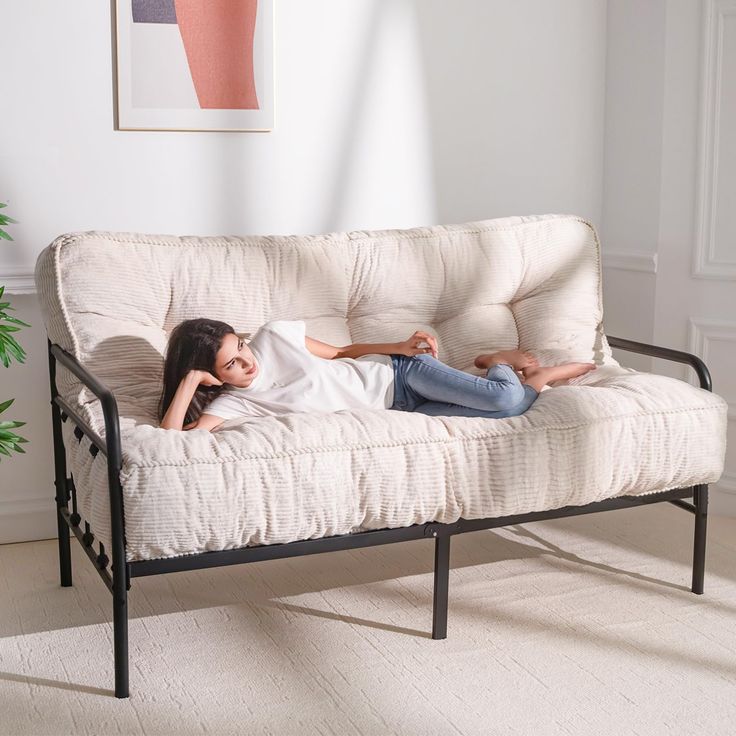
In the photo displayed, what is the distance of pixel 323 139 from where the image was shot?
124 inches

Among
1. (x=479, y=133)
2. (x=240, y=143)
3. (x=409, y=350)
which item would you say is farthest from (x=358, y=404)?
(x=479, y=133)

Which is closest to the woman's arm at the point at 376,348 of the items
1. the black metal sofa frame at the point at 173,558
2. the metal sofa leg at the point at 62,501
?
the black metal sofa frame at the point at 173,558

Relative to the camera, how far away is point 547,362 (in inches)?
111

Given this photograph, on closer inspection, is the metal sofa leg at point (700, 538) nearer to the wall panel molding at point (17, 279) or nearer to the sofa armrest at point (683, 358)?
the sofa armrest at point (683, 358)

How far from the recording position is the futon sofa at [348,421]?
2.01 metres

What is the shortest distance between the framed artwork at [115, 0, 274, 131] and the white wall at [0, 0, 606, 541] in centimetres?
4

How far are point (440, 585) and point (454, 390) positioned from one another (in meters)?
0.48

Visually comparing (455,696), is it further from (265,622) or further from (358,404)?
(358,404)

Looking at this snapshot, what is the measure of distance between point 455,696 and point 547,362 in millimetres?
1093

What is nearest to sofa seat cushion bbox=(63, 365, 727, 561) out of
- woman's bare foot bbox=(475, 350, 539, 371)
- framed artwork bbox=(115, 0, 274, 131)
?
woman's bare foot bbox=(475, 350, 539, 371)

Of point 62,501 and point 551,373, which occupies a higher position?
point 551,373

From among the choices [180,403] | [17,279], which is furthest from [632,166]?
[17,279]

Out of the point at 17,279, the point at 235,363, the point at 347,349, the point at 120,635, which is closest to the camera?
the point at 120,635

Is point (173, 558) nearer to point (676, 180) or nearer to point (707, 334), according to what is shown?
point (707, 334)
